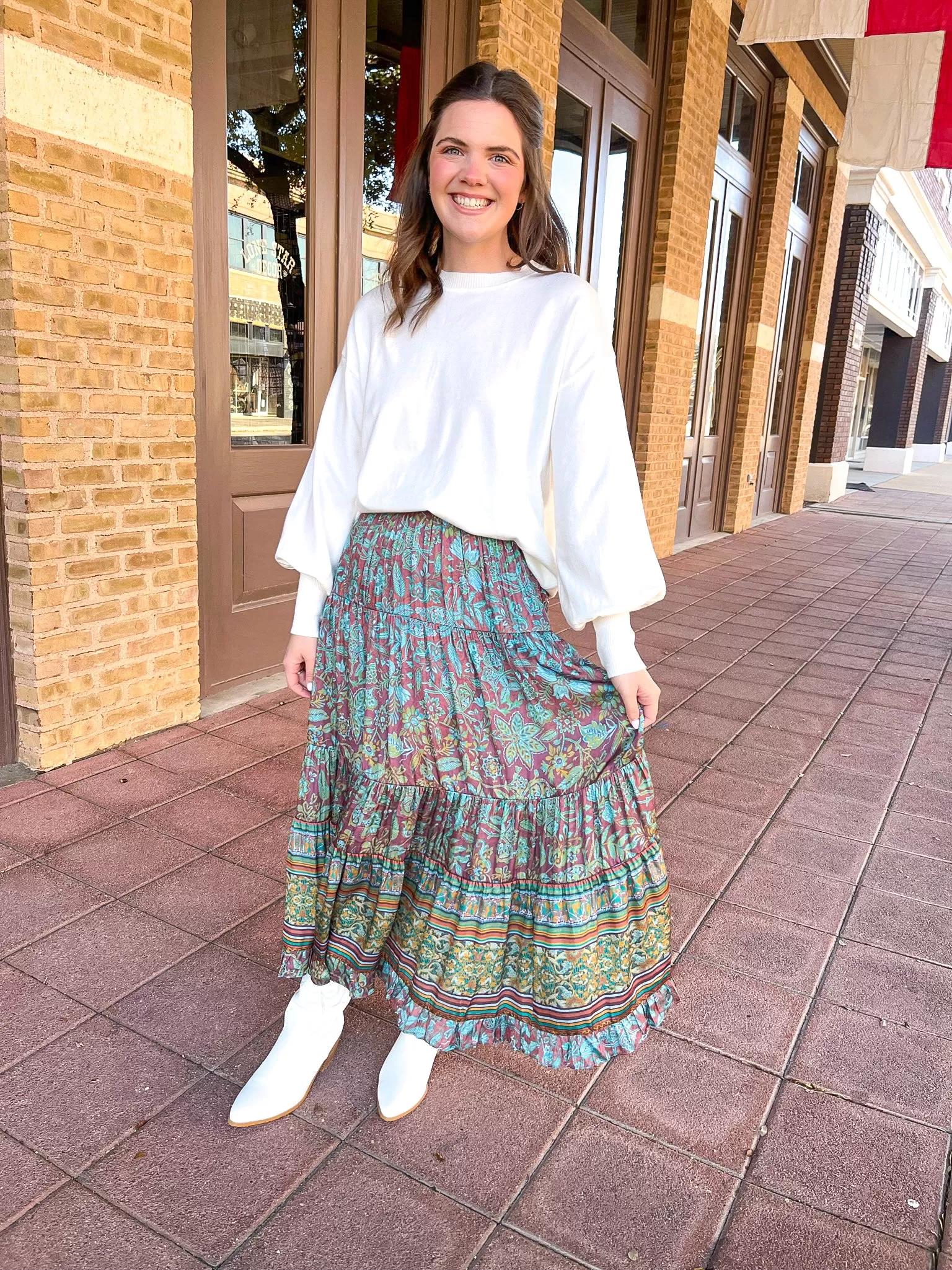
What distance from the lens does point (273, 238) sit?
12.7 feet

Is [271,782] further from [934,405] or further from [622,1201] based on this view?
[934,405]

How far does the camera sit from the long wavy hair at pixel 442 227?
4.94ft

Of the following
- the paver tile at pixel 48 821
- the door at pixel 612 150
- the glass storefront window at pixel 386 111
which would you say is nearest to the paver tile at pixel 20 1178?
the paver tile at pixel 48 821

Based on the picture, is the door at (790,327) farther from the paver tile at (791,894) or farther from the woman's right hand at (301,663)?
the woman's right hand at (301,663)

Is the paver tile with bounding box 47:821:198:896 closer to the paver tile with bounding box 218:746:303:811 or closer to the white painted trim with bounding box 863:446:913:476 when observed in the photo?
the paver tile with bounding box 218:746:303:811

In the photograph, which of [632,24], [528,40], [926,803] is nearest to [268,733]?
[926,803]

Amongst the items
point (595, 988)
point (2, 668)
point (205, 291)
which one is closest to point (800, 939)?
point (595, 988)

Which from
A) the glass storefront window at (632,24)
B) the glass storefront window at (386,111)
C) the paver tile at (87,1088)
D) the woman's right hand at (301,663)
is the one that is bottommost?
the paver tile at (87,1088)

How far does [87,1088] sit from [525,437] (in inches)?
56.2

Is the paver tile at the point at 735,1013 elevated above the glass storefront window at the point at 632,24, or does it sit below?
below

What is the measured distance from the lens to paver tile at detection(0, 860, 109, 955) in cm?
223

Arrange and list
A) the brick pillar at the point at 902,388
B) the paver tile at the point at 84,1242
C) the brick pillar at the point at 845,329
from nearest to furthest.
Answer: the paver tile at the point at 84,1242
the brick pillar at the point at 845,329
the brick pillar at the point at 902,388

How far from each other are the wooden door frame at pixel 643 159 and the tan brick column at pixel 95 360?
155 inches

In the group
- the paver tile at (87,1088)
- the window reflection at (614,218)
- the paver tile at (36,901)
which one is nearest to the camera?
the paver tile at (87,1088)
